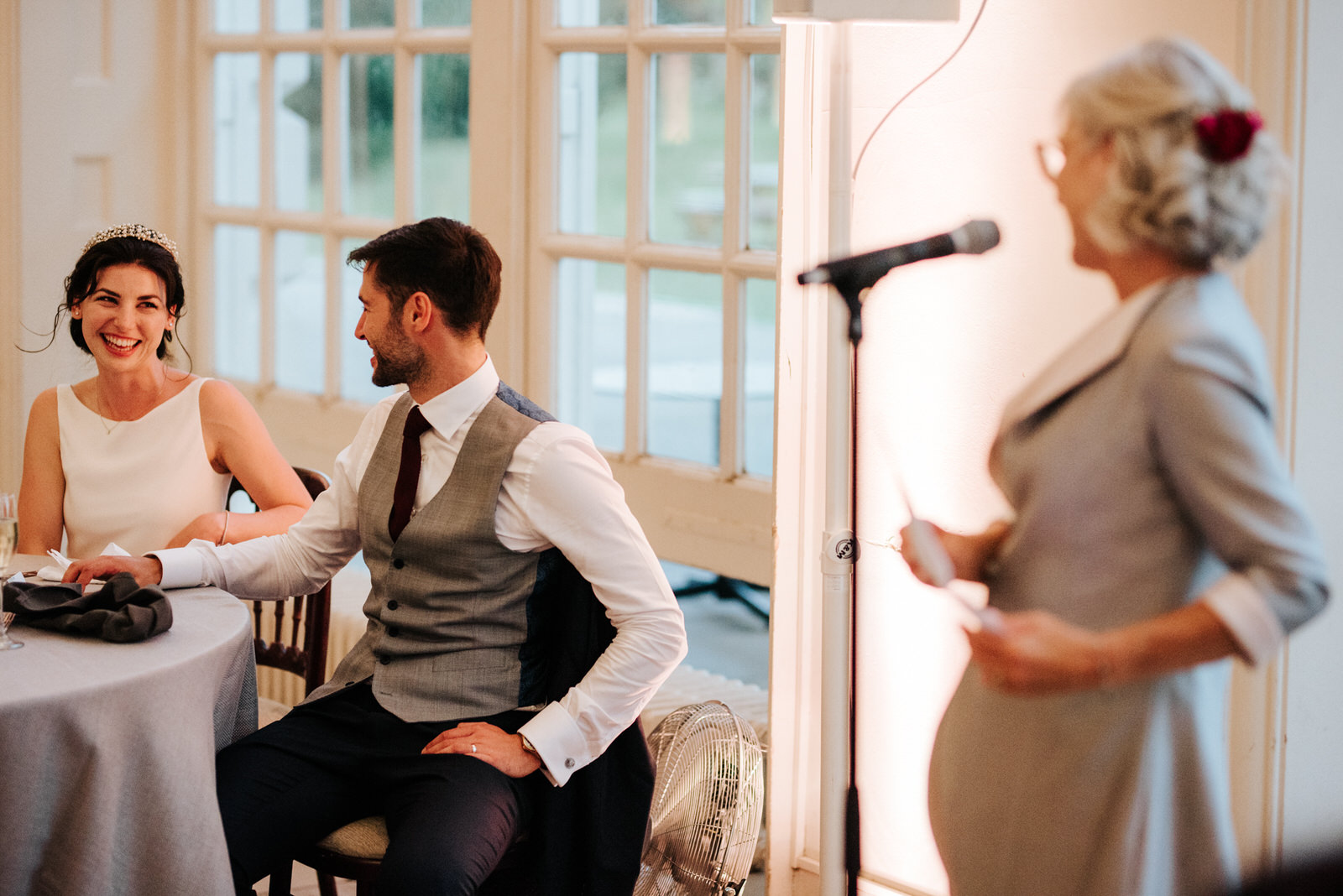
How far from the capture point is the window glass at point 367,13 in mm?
3225

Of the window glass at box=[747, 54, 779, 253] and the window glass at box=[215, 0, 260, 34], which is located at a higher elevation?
the window glass at box=[215, 0, 260, 34]

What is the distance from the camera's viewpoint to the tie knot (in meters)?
1.85

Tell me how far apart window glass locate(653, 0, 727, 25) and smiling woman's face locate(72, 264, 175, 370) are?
1084mm

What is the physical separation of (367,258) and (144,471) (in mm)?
732

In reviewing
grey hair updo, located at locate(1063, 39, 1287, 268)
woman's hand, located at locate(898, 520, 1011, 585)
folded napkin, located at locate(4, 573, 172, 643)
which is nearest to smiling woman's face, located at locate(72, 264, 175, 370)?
folded napkin, located at locate(4, 573, 172, 643)

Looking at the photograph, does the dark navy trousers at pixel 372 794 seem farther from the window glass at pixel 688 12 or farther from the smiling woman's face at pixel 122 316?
the window glass at pixel 688 12

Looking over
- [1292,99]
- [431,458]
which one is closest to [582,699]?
[431,458]

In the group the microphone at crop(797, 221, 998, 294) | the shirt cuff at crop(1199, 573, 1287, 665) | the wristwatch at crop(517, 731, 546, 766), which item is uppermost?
the microphone at crop(797, 221, 998, 294)

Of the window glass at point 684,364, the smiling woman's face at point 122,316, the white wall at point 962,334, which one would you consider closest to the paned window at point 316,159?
the window glass at point 684,364

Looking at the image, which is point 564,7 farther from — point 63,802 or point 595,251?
point 63,802

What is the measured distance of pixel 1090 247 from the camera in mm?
1162

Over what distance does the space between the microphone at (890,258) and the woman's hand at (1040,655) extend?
39 cm

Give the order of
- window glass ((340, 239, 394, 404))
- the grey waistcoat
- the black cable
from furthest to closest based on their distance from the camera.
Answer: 1. window glass ((340, 239, 394, 404))
2. the grey waistcoat
3. the black cable

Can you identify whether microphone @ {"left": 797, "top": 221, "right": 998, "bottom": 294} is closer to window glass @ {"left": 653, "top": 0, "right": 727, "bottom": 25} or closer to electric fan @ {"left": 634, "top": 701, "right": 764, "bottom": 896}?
electric fan @ {"left": 634, "top": 701, "right": 764, "bottom": 896}
